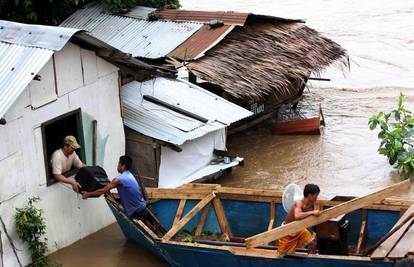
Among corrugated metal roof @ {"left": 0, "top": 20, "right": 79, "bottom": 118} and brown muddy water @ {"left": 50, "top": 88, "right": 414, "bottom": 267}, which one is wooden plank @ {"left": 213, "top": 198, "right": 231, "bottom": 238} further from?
corrugated metal roof @ {"left": 0, "top": 20, "right": 79, "bottom": 118}

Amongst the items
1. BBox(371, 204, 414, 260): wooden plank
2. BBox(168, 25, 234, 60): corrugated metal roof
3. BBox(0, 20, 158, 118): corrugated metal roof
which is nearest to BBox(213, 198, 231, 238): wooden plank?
BBox(371, 204, 414, 260): wooden plank

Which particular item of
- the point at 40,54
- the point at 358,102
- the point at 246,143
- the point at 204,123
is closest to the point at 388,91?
the point at 358,102

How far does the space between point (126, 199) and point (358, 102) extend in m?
9.14

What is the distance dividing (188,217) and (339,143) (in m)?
6.05

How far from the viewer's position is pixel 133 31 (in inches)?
614

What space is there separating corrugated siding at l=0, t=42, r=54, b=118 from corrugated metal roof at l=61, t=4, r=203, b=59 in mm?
4246

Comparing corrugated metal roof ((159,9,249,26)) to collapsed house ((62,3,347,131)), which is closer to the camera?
collapsed house ((62,3,347,131))

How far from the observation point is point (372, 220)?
10156mm

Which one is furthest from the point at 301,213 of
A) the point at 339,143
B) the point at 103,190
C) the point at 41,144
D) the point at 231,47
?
the point at 339,143

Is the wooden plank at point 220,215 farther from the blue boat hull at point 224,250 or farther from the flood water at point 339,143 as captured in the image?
the flood water at point 339,143

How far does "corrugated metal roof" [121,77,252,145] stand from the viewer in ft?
40.3

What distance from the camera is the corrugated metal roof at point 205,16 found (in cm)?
1516

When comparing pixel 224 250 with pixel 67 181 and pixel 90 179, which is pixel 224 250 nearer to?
pixel 90 179

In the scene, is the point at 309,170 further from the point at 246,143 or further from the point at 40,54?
the point at 40,54
